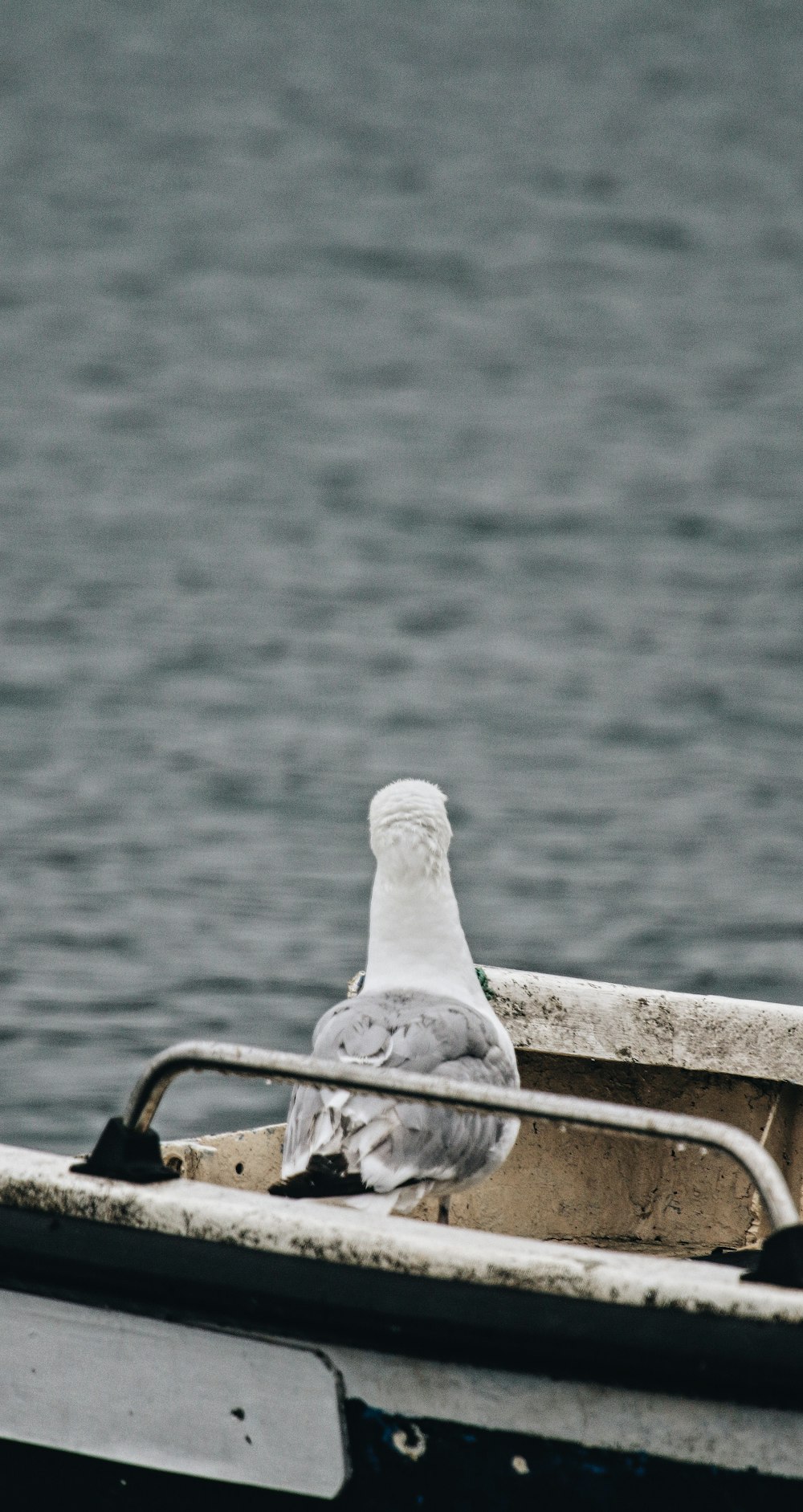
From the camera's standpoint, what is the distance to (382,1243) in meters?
3.12

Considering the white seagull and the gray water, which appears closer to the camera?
the white seagull

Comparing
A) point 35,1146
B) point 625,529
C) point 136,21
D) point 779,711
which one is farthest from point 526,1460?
point 136,21

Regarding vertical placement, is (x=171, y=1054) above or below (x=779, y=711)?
below

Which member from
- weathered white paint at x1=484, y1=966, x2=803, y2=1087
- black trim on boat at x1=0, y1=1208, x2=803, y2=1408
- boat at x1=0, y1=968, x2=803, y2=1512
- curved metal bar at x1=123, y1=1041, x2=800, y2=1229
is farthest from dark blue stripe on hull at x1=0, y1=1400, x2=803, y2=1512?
weathered white paint at x1=484, y1=966, x2=803, y2=1087

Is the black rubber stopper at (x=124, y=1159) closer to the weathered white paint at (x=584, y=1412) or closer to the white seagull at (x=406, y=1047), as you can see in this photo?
the white seagull at (x=406, y=1047)

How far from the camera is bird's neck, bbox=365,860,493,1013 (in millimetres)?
4059

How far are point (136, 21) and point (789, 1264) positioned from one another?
29.8 metres

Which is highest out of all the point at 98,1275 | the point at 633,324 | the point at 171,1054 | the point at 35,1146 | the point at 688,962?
the point at 633,324

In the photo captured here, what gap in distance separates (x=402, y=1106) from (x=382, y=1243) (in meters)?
0.44

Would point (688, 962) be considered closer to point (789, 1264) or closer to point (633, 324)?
point (789, 1264)

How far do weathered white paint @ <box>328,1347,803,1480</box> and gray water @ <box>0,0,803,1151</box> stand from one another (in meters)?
3.95

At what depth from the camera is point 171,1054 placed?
3188 millimetres

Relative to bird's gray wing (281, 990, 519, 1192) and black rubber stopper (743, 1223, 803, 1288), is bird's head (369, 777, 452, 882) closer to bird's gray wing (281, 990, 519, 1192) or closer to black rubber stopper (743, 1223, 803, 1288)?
bird's gray wing (281, 990, 519, 1192)

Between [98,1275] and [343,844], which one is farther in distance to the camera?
[343,844]
